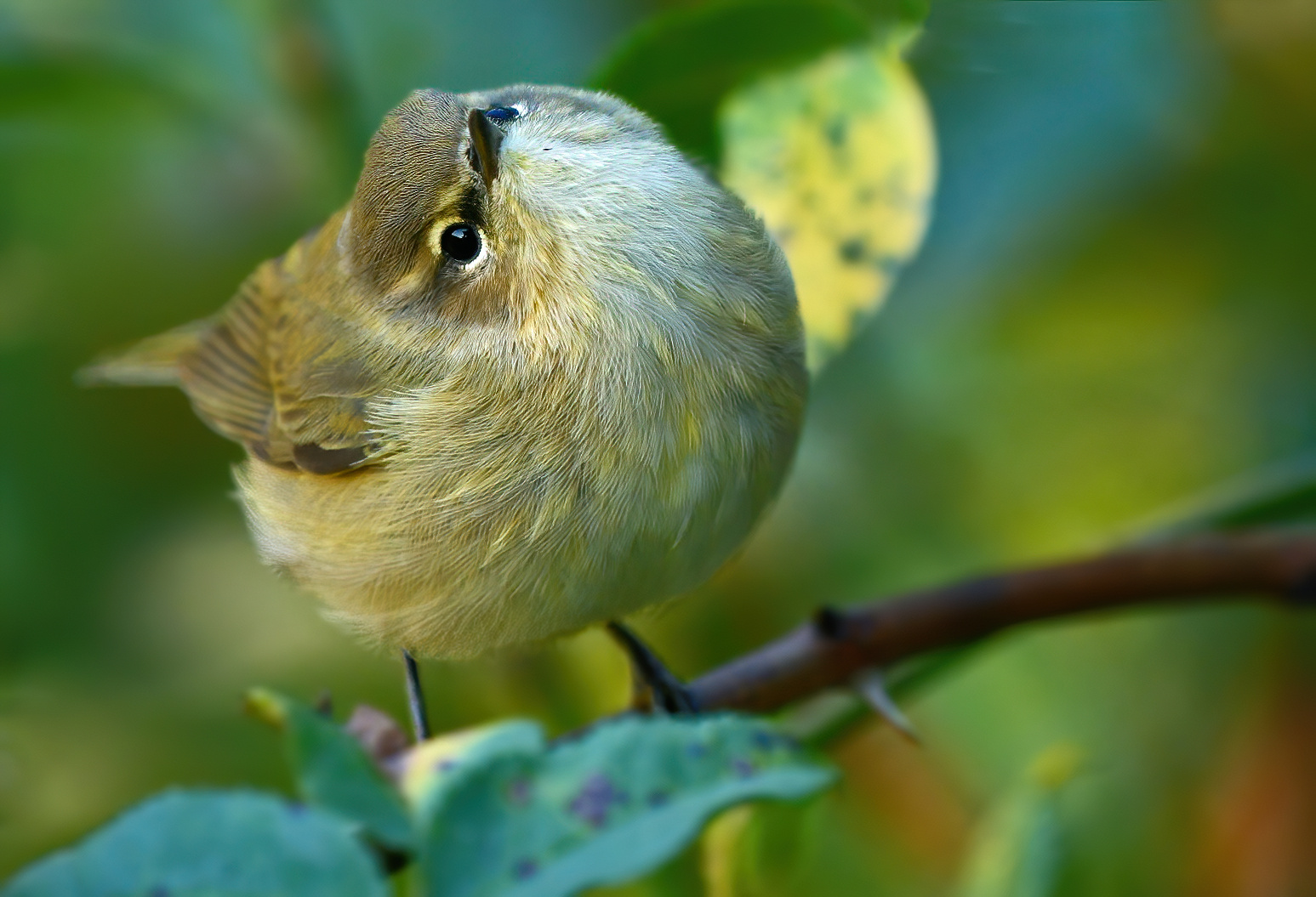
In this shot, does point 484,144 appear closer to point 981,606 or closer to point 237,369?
point 981,606

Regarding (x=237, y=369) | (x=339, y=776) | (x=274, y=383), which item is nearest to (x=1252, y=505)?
(x=339, y=776)

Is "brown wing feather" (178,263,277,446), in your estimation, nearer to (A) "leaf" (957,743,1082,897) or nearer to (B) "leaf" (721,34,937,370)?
(B) "leaf" (721,34,937,370)

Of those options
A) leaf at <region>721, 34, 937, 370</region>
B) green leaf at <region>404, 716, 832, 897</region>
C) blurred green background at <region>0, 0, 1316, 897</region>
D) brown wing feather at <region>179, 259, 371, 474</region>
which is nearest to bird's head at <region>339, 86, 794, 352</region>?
leaf at <region>721, 34, 937, 370</region>

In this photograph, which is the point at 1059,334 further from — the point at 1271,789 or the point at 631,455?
the point at 631,455

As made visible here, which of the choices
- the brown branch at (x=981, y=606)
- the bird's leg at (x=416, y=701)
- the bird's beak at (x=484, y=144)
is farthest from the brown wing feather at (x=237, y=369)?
the brown branch at (x=981, y=606)

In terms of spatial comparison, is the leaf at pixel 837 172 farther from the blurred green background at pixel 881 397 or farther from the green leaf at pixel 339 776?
the green leaf at pixel 339 776

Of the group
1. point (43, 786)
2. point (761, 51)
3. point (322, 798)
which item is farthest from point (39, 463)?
point (322, 798)
